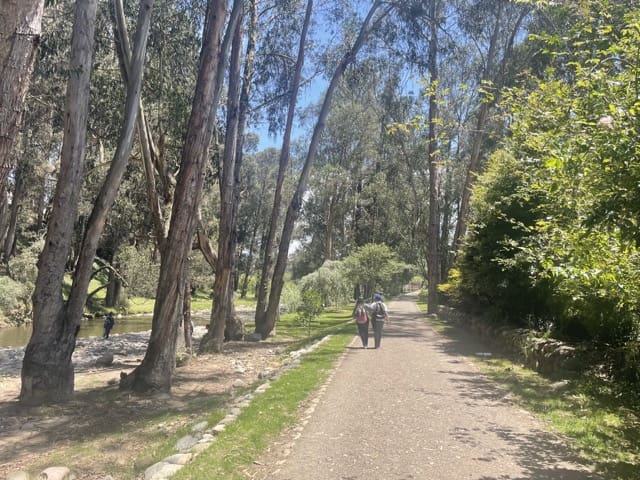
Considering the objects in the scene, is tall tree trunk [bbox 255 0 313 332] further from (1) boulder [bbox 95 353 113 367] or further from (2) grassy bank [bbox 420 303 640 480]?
(2) grassy bank [bbox 420 303 640 480]

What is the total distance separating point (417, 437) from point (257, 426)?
1959mm

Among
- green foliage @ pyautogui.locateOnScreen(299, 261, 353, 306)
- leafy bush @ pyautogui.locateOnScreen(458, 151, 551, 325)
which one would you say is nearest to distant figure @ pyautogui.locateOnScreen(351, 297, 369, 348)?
leafy bush @ pyautogui.locateOnScreen(458, 151, 551, 325)

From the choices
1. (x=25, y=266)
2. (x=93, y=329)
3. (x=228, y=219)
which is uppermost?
(x=228, y=219)

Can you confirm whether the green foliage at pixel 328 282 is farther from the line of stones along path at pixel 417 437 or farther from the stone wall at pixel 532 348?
the line of stones along path at pixel 417 437

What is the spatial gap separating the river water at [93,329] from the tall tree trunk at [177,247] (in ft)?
52.3

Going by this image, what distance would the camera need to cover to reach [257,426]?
21.1 ft

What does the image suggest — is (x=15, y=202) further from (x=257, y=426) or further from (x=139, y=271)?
(x=257, y=426)

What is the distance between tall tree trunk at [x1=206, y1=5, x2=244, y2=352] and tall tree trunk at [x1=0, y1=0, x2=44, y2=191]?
11.7 meters

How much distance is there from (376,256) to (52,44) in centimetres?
2472

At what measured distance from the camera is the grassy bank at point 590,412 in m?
5.26

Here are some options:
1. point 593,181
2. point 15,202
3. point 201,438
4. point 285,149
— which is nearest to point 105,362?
point 285,149

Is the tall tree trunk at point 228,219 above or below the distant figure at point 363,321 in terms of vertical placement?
above

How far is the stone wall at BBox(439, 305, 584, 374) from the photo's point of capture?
904 cm

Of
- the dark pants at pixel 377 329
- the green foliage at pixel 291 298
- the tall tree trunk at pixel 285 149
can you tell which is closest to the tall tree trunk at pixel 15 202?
the tall tree trunk at pixel 285 149
